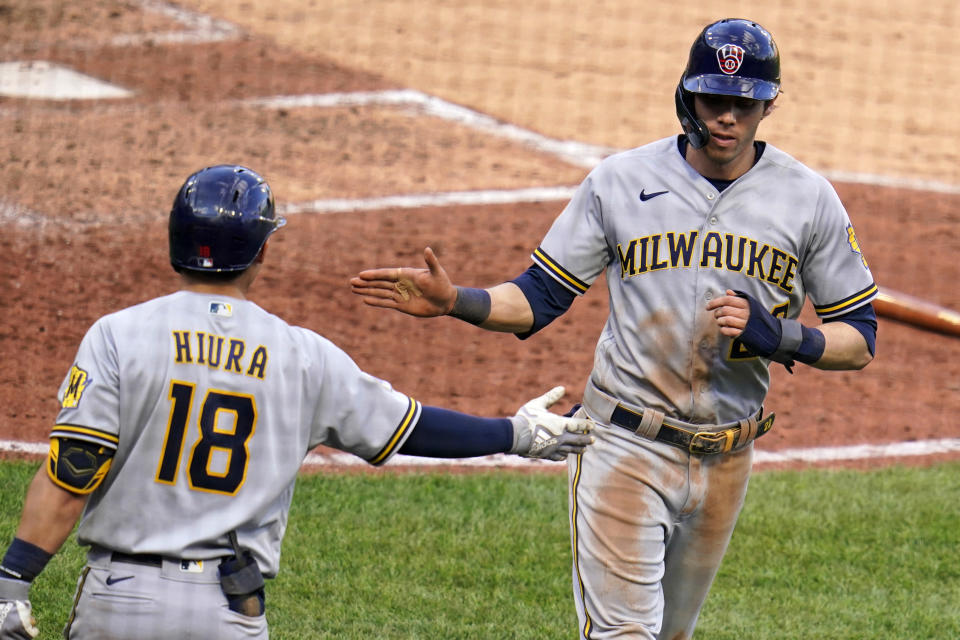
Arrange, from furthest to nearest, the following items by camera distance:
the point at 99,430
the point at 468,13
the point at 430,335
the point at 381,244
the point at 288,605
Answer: the point at 468,13
the point at 381,244
the point at 430,335
the point at 288,605
the point at 99,430

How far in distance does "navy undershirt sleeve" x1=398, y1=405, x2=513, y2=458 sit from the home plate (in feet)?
30.6

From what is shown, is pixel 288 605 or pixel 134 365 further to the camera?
pixel 288 605

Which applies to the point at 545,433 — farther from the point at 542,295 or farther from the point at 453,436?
the point at 542,295

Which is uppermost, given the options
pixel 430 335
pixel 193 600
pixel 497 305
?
pixel 497 305

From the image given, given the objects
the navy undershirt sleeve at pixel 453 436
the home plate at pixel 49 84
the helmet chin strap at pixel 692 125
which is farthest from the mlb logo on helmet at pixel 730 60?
the home plate at pixel 49 84

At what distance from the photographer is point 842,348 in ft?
13.2

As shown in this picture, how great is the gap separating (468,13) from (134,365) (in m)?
13.0

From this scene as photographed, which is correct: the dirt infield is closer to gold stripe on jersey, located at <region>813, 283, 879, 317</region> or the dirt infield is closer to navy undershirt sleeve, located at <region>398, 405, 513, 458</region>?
gold stripe on jersey, located at <region>813, 283, 879, 317</region>

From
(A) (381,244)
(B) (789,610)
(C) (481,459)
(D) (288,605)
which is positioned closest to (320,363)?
(D) (288,605)

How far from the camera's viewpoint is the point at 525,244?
9.94 m

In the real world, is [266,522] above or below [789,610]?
above

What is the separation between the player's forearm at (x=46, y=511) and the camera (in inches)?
123

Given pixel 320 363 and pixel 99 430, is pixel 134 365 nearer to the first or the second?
pixel 99 430

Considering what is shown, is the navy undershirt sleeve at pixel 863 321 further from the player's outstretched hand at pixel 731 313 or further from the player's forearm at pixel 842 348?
the player's outstretched hand at pixel 731 313
